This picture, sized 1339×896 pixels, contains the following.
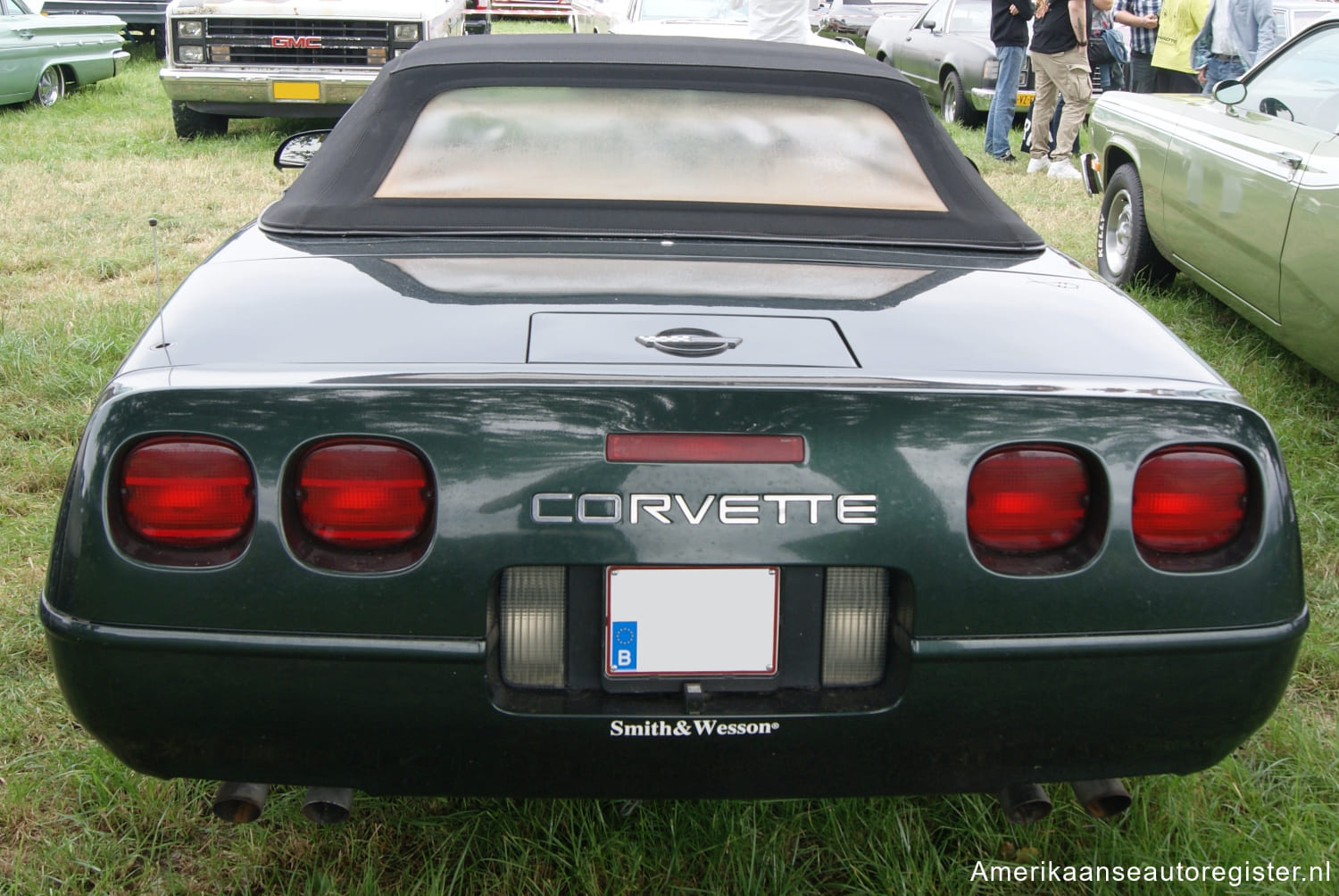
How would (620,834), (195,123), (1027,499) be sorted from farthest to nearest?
(195,123) → (620,834) → (1027,499)

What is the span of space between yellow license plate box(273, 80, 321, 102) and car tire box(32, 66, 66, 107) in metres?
3.73

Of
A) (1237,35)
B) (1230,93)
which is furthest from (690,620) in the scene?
(1237,35)

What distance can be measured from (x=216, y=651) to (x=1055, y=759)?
3.67 feet

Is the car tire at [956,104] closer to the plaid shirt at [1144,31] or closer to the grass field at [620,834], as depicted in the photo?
the plaid shirt at [1144,31]

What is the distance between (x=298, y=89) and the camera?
8.89m

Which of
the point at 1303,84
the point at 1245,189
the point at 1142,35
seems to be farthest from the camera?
the point at 1142,35

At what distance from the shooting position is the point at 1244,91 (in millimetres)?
4723

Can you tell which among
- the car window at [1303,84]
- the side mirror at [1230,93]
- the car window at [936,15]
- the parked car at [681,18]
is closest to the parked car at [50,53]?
the parked car at [681,18]

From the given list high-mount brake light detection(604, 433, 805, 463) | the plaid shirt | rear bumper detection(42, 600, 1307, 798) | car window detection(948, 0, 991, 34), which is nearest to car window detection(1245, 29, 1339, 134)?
rear bumper detection(42, 600, 1307, 798)

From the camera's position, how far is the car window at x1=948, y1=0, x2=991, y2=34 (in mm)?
11422

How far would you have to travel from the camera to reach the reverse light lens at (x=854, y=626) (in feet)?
5.23

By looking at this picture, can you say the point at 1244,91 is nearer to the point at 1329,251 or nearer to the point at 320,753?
the point at 1329,251

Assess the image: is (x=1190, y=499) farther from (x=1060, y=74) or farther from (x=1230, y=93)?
(x=1060, y=74)

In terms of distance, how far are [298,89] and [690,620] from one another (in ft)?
27.2
